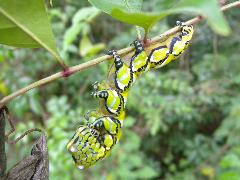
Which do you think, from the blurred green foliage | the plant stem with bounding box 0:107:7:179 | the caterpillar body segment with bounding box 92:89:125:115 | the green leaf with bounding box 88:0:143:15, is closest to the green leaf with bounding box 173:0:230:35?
the green leaf with bounding box 88:0:143:15

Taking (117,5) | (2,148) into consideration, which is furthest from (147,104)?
(2,148)

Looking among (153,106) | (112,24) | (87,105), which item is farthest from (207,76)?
(112,24)

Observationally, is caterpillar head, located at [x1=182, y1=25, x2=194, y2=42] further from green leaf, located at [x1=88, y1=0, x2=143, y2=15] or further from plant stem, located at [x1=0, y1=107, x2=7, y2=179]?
plant stem, located at [x1=0, y1=107, x2=7, y2=179]

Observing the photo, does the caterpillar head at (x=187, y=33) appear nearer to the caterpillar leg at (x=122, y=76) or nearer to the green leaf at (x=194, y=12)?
the caterpillar leg at (x=122, y=76)

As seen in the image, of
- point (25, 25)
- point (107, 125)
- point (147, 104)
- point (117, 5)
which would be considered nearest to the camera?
point (25, 25)

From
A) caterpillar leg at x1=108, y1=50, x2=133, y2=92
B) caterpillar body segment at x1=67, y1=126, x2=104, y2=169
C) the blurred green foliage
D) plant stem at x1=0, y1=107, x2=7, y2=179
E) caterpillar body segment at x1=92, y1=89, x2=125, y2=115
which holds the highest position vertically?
the blurred green foliage

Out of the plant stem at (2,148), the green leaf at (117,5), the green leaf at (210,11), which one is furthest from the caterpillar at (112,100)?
the green leaf at (210,11)

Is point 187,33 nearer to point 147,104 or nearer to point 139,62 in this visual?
point 139,62
